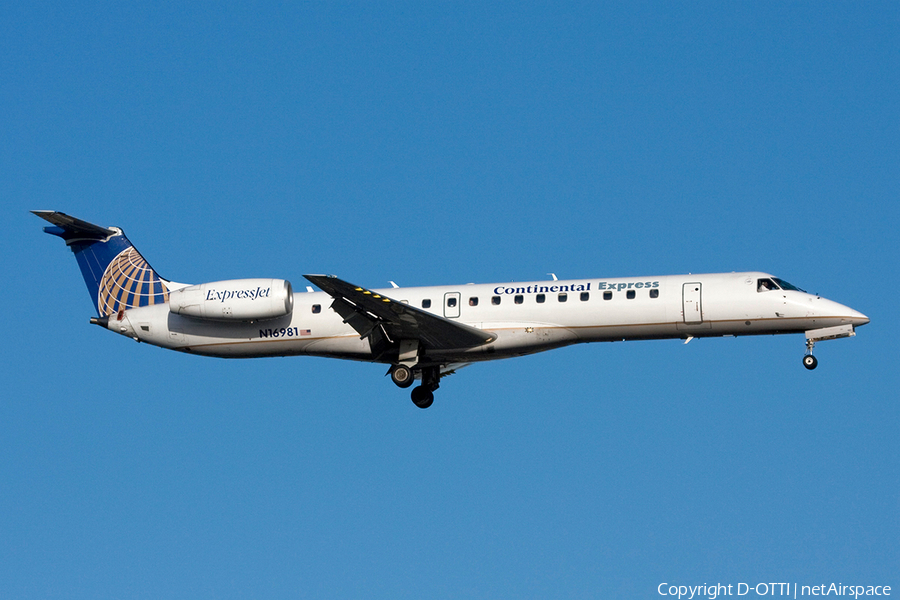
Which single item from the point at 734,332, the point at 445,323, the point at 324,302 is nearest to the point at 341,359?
the point at 324,302

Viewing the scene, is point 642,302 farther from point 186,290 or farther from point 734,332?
point 186,290

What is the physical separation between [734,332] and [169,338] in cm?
1415

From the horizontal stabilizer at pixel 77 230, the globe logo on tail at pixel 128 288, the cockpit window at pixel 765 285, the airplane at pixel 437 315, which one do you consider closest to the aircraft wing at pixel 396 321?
the airplane at pixel 437 315

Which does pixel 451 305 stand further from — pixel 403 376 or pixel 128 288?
pixel 128 288

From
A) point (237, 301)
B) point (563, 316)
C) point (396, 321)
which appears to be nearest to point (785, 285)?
point (563, 316)

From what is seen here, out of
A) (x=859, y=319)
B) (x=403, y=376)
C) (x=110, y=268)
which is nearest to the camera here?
(x=859, y=319)

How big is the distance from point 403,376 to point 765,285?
29.4ft

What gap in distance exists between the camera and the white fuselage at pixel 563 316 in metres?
25.6

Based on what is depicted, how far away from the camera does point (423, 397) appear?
94.8 ft

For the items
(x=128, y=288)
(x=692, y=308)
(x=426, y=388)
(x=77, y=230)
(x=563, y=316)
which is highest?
(x=77, y=230)

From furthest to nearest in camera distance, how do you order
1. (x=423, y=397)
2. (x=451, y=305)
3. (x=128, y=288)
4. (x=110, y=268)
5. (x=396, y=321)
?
(x=110, y=268) → (x=128, y=288) → (x=423, y=397) → (x=451, y=305) → (x=396, y=321)

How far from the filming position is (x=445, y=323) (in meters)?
25.8

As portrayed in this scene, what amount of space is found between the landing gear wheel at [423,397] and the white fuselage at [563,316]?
5.86 feet

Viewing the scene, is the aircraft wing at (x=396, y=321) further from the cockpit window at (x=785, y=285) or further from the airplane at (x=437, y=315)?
the cockpit window at (x=785, y=285)
